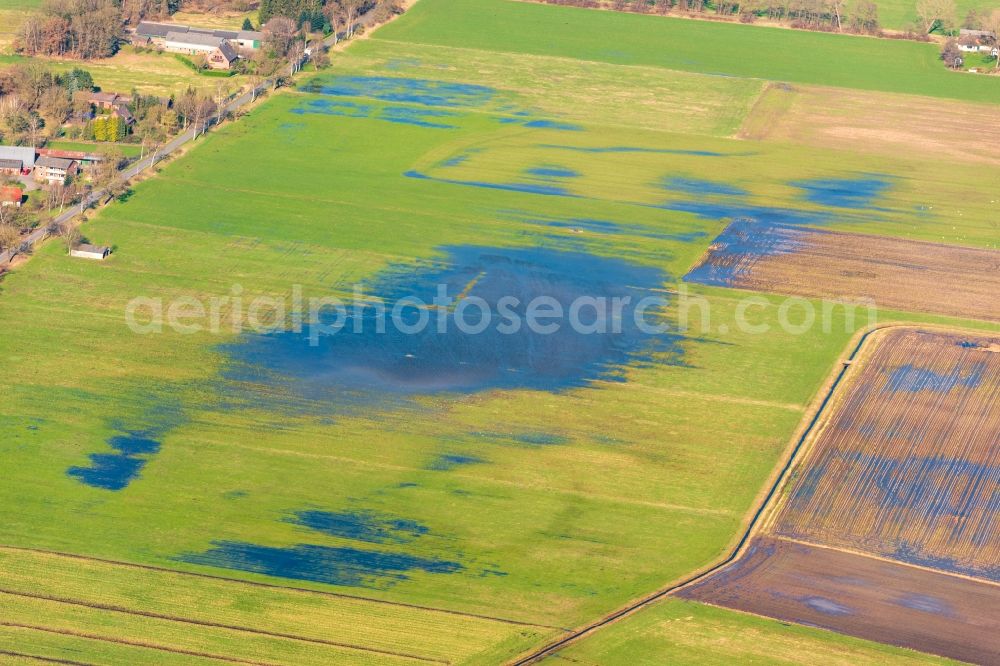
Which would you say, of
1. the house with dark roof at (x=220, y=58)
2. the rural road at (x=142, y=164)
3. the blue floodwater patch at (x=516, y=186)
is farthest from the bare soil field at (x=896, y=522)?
the house with dark roof at (x=220, y=58)

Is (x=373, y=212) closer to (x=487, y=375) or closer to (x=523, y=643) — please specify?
(x=487, y=375)

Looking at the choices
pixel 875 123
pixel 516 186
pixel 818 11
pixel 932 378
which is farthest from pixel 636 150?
pixel 818 11

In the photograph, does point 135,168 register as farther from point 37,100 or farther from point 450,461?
point 450,461

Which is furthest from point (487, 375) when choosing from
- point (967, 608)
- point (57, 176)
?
point (57, 176)

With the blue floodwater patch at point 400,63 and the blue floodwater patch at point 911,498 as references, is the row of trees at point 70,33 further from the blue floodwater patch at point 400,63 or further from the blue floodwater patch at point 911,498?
the blue floodwater patch at point 911,498

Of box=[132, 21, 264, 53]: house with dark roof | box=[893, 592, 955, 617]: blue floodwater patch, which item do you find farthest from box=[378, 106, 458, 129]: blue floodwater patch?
box=[893, 592, 955, 617]: blue floodwater patch
